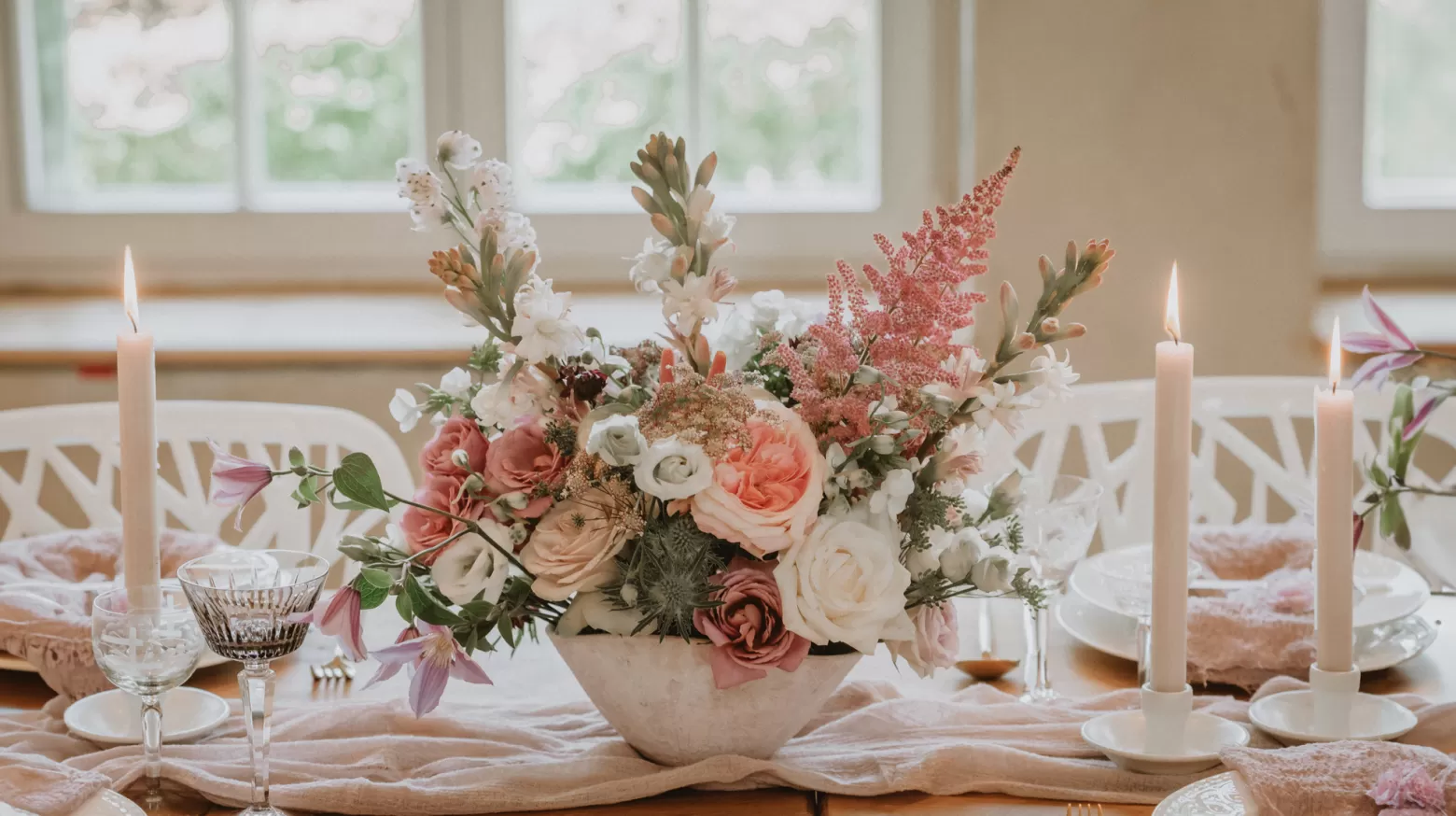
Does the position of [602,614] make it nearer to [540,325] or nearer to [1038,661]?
[540,325]

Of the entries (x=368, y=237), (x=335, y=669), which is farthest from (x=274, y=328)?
(x=335, y=669)

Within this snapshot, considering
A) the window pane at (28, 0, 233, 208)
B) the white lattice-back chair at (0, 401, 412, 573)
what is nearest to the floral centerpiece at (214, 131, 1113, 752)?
the white lattice-back chair at (0, 401, 412, 573)

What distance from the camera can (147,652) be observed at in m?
0.96

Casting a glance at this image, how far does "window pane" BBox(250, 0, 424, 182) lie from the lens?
263 centimetres

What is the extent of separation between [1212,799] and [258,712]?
1.84 feet

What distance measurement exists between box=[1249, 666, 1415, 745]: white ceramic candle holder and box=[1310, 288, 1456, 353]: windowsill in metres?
1.34

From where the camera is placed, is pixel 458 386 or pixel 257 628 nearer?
pixel 257 628

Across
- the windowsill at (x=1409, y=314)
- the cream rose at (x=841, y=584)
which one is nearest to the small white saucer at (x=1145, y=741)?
the cream rose at (x=841, y=584)

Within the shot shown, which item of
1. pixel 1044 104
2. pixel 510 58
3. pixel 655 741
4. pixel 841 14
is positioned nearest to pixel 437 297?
pixel 510 58

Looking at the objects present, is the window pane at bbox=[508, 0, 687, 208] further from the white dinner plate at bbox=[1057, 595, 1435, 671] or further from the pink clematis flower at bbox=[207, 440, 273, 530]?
the pink clematis flower at bbox=[207, 440, 273, 530]

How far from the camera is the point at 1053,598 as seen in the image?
4.46 ft

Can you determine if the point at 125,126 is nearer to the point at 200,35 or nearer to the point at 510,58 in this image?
the point at 200,35

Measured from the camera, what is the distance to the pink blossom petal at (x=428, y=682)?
3.06ft

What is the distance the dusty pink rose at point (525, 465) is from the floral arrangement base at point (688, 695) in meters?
0.09
